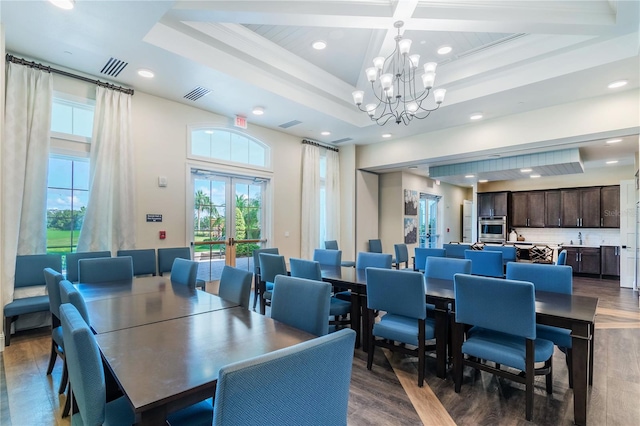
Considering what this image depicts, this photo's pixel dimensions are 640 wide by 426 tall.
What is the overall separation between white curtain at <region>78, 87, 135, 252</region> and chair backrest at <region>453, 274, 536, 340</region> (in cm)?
418

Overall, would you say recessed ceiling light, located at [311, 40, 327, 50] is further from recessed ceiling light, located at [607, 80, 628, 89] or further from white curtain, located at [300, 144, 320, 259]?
recessed ceiling light, located at [607, 80, 628, 89]

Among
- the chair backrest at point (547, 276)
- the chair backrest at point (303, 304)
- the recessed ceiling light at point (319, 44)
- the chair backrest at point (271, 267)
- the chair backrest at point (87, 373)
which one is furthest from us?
the recessed ceiling light at point (319, 44)

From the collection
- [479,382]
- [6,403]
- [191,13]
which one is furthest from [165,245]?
[479,382]

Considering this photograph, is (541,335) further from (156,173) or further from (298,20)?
(156,173)

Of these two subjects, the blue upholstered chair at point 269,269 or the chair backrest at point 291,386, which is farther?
the blue upholstered chair at point 269,269

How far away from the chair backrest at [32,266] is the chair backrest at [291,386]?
13.3 ft

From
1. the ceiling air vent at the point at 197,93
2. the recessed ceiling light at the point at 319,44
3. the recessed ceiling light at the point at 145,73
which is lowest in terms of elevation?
the ceiling air vent at the point at 197,93

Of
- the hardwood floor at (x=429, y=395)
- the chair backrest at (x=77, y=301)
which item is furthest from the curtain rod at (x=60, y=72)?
the chair backrest at (x=77, y=301)

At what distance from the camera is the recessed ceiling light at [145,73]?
3883 mm

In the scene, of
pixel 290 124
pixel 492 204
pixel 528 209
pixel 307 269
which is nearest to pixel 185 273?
pixel 307 269

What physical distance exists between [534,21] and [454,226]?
873 centimetres

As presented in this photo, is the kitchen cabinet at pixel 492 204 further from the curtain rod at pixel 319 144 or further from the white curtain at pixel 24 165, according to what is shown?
the white curtain at pixel 24 165

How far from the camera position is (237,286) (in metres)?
2.50

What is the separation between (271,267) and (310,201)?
2.97m
